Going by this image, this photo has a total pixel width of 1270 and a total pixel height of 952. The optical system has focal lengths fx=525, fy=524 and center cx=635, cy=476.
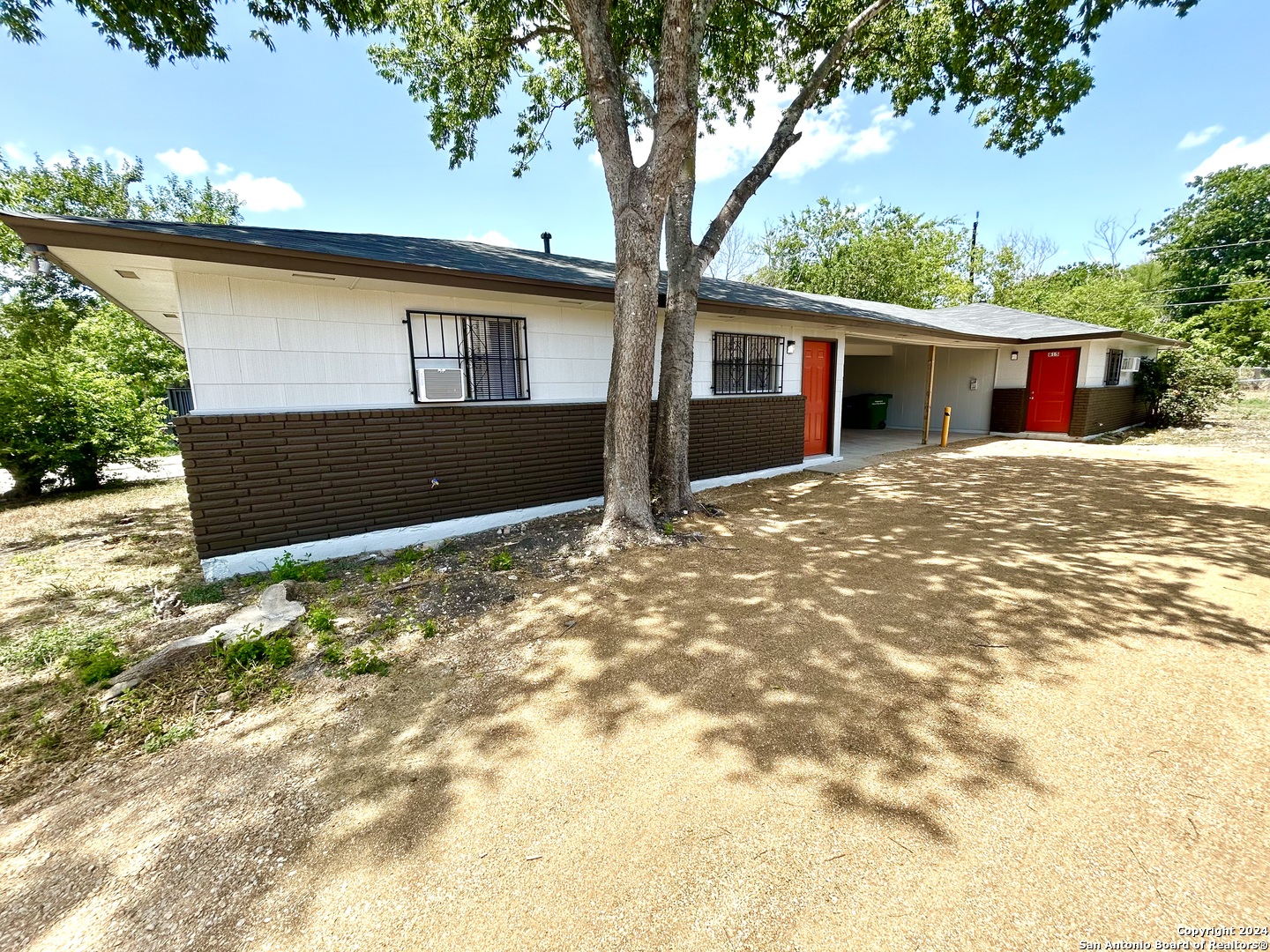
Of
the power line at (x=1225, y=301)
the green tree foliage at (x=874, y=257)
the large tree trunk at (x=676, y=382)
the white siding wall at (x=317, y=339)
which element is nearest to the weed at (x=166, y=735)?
the white siding wall at (x=317, y=339)

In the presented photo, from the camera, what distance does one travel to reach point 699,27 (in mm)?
5469

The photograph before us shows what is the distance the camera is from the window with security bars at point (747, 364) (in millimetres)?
8562

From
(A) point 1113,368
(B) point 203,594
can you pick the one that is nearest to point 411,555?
(B) point 203,594

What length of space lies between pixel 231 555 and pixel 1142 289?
45.6m

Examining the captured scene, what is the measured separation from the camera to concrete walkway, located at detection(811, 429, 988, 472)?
10.3m

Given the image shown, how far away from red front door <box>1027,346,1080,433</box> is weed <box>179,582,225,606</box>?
17146mm

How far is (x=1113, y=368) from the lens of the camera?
46.4 feet

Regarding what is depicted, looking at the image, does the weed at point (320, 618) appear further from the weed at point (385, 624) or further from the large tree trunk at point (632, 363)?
the large tree trunk at point (632, 363)

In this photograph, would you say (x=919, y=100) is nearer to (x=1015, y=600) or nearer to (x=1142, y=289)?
(x=1015, y=600)

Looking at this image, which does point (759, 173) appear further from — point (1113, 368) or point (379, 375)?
point (1113, 368)

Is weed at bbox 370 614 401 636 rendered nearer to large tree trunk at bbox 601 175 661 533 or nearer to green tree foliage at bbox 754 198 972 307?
large tree trunk at bbox 601 175 661 533

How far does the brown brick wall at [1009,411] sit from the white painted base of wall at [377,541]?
505 inches

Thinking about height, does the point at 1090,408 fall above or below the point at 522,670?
above

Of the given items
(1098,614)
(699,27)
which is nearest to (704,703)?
(1098,614)
